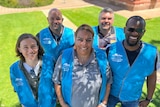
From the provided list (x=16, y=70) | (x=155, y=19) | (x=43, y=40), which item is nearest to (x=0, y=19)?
(x=155, y=19)

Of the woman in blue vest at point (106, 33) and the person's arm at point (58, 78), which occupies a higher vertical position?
the woman in blue vest at point (106, 33)

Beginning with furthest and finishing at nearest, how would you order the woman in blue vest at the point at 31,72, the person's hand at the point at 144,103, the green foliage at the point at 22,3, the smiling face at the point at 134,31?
the green foliage at the point at 22,3, the person's hand at the point at 144,103, the woman in blue vest at the point at 31,72, the smiling face at the point at 134,31

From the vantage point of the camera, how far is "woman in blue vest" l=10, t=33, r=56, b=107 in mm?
3637

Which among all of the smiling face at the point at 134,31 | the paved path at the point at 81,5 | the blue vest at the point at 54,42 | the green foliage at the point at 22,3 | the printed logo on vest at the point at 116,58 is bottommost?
the printed logo on vest at the point at 116,58

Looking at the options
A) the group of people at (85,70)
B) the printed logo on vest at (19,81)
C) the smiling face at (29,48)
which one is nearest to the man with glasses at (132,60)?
the group of people at (85,70)

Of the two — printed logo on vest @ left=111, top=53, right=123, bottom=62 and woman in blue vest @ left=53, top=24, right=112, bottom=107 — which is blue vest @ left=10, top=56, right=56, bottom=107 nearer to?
woman in blue vest @ left=53, top=24, right=112, bottom=107

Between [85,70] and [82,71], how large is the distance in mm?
45

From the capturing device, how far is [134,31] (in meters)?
3.53

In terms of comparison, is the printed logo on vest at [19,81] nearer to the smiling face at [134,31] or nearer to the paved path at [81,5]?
the smiling face at [134,31]

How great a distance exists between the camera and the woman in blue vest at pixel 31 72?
364 centimetres

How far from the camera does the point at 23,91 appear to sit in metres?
3.75

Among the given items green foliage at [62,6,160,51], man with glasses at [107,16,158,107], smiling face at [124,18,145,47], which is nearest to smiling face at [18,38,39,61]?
man with glasses at [107,16,158,107]

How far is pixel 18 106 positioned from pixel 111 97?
2633 millimetres

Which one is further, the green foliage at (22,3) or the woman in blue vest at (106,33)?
the green foliage at (22,3)
